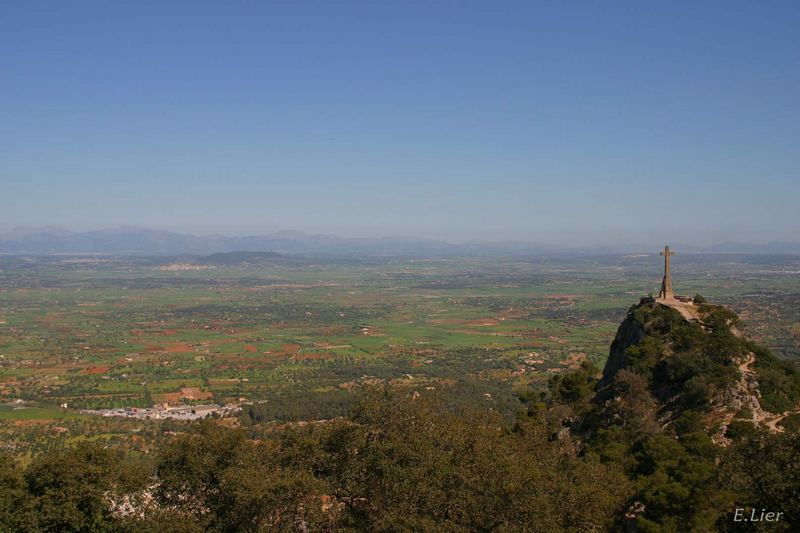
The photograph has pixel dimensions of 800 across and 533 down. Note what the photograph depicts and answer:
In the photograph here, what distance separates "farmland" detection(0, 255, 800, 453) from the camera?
A: 6538 cm

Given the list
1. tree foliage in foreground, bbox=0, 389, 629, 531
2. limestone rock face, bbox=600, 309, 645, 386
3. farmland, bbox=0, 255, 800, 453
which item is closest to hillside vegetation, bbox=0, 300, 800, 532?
tree foliage in foreground, bbox=0, 389, 629, 531

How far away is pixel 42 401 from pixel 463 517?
6336cm

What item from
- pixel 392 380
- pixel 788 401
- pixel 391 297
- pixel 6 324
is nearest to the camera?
pixel 788 401

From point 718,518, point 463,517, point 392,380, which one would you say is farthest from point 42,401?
point 718,518

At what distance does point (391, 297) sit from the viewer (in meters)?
178

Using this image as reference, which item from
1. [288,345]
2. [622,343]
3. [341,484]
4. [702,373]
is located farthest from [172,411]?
[702,373]

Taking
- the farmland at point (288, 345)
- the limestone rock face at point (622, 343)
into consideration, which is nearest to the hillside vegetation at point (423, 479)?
the limestone rock face at point (622, 343)

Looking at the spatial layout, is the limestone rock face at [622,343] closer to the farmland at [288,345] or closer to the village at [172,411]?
the farmland at [288,345]

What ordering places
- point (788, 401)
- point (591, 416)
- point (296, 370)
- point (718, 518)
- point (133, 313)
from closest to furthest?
point (718, 518) < point (788, 401) < point (591, 416) < point (296, 370) < point (133, 313)

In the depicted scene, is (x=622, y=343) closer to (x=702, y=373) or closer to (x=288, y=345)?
(x=702, y=373)

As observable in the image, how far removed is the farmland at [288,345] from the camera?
214 feet

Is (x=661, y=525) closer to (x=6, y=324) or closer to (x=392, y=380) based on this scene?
(x=392, y=380)

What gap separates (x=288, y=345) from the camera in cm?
10469

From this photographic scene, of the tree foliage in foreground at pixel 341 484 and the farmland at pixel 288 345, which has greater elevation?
the tree foliage in foreground at pixel 341 484
